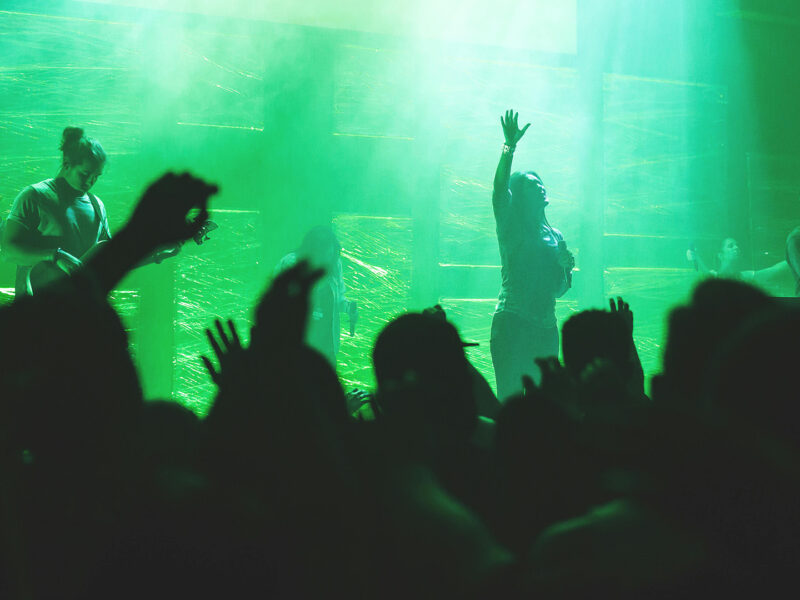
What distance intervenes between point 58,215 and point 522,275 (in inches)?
77.7

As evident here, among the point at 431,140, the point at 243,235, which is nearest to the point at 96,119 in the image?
the point at 243,235

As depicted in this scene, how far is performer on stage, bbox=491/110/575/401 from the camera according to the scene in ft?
10.4

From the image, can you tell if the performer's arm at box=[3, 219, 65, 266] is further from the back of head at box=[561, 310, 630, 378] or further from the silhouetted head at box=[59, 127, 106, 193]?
the back of head at box=[561, 310, 630, 378]

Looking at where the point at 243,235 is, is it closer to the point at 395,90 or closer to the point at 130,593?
the point at 395,90

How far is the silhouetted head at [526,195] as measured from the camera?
10.8 ft

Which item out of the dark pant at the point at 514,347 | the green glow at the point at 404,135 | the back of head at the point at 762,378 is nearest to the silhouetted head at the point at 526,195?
the dark pant at the point at 514,347

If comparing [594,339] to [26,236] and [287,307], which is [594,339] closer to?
[287,307]

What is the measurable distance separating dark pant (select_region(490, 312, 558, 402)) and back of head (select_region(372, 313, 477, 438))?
1.90 meters

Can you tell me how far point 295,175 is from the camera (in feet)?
17.7

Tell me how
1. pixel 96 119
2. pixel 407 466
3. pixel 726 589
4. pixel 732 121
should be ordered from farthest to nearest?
1. pixel 732 121
2. pixel 96 119
3. pixel 407 466
4. pixel 726 589

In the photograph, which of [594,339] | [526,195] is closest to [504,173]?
[526,195]

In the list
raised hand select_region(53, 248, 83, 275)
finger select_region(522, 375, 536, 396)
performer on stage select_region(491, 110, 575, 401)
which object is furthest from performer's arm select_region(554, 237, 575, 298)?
finger select_region(522, 375, 536, 396)

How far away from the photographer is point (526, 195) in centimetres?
328

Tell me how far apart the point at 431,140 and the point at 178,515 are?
5273mm
